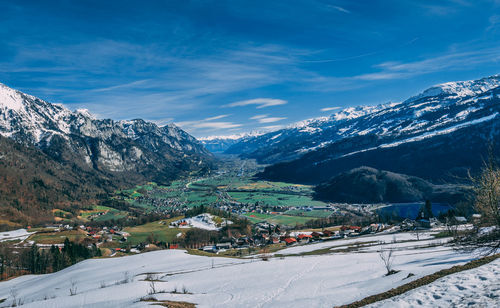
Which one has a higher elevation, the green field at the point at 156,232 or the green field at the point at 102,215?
the green field at the point at 102,215

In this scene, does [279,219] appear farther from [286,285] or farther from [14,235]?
[14,235]

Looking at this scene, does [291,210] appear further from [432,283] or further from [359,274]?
[432,283]

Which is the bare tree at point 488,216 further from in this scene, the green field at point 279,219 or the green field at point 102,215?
the green field at point 102,215

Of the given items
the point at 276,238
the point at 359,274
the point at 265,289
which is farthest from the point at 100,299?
the point at 276,238

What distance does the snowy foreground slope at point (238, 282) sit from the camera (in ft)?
77.5

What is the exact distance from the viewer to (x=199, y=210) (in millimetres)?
147875

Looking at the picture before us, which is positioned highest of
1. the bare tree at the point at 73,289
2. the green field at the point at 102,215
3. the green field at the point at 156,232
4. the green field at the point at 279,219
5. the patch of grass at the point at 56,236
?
the green field at the point at 102,215

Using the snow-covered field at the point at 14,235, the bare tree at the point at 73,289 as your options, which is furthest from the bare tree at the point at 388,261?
the snow-covered field at the point at 14,235

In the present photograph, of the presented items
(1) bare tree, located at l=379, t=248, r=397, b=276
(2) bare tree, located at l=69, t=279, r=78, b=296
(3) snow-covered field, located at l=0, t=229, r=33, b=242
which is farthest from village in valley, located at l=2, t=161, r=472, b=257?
(1) bare tree, located at l=379, t=248, r=397, b=276

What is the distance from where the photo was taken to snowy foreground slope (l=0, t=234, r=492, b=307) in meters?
23.6

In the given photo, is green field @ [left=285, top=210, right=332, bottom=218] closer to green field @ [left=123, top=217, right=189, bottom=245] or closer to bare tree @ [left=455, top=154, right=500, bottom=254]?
green field @ [left=123, top=217, right=189, bottom=245]

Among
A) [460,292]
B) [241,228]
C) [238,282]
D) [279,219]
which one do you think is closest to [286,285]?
[238,282]

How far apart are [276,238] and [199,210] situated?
211 ft

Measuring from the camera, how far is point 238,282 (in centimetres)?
3312
